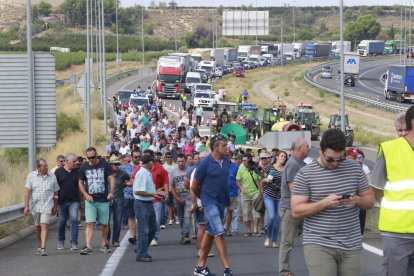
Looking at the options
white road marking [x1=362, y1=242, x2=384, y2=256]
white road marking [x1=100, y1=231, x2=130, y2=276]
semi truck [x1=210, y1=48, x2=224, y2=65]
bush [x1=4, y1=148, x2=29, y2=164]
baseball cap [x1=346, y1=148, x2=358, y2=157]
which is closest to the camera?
white road marking [x1=100, y1=231, x2=130, y2=276]

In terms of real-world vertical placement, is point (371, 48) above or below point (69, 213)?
above

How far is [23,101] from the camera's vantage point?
2353 centimetres

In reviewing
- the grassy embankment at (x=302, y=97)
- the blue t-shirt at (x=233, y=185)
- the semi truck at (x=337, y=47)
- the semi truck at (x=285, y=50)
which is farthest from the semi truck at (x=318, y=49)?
the blue t-shirt at (x=233, y=185)

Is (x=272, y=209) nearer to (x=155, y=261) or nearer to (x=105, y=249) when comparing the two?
(x=155, y=261)

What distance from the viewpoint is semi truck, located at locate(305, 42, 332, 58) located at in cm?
14125

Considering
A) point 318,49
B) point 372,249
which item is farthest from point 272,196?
point 318,49

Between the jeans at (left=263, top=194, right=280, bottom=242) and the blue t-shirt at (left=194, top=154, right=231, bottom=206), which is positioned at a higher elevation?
the blue t-shirt at (left=194, top=154, right=231, bottom=206)

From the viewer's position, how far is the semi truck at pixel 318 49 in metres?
141

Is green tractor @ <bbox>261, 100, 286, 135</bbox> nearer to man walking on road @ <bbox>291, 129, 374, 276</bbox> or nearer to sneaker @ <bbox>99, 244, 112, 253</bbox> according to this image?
sneaker @ <bbox>99, 244, 112, 253</bbox>

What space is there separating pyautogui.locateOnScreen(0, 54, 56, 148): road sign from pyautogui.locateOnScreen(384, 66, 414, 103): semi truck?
57526 millimetres

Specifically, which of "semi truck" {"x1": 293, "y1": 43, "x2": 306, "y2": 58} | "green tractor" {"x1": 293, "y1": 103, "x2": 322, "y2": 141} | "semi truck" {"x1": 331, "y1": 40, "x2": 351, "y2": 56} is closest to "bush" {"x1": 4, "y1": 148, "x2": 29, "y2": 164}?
"green tractor" {"x1": 293, "y1": 103, "x2": 322, "y2": 141}

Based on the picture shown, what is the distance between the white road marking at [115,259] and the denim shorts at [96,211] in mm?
619

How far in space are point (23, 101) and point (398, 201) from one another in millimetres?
16583

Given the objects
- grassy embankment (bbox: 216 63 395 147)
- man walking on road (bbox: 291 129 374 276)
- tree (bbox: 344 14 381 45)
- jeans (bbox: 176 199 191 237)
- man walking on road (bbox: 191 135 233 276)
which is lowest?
grassy embankment (bbox: 216 63 395 147)
